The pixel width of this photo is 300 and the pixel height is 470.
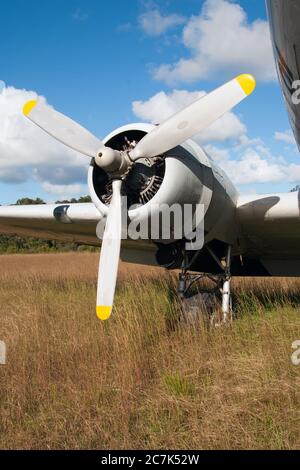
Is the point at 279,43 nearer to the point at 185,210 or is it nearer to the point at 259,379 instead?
the point at 185,210

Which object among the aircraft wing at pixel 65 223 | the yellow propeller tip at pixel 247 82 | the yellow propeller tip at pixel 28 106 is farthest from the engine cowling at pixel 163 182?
the aircraft wing at pixel 65 223

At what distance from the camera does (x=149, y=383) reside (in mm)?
4414

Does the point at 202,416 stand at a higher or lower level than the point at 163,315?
lower

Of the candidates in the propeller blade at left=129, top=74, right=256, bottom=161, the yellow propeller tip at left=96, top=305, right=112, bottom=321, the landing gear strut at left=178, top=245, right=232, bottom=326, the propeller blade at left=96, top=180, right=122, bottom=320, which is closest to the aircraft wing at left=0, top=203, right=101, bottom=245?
the landing gear strut at left=178, top=245, right=232, bottom=326

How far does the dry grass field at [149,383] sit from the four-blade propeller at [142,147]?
2.50 ft

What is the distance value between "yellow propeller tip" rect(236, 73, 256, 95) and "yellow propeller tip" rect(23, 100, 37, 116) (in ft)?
8.62

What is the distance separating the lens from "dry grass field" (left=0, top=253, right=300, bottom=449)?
3.35 meters

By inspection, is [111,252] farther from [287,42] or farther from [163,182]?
[287,42]

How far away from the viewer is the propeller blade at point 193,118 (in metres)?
5.13

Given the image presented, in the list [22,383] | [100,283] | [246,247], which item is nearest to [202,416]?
[22,383]

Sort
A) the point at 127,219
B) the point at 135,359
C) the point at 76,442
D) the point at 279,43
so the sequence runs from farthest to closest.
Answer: the point at 127,219, the point at 135,359, the point at 279,43, the point at 76,442

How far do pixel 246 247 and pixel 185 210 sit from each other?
2883 millimetres

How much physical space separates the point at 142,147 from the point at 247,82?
4.63ft
